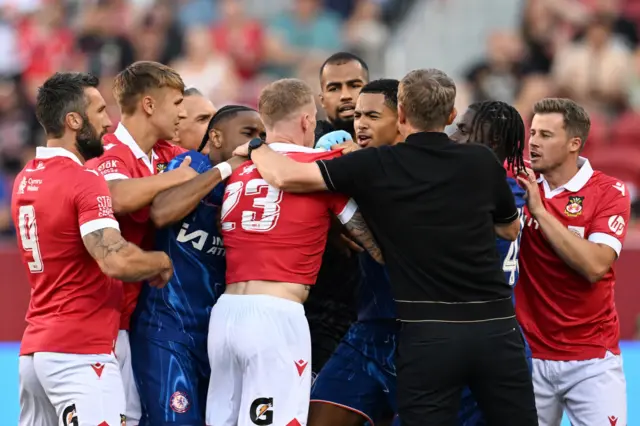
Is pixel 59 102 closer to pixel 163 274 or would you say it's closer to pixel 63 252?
pixel 63 252

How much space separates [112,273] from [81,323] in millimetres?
403

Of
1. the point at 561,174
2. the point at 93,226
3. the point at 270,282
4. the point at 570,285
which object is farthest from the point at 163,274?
the point at 561,174

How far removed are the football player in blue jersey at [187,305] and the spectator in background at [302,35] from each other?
884cm

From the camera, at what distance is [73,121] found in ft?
18.9

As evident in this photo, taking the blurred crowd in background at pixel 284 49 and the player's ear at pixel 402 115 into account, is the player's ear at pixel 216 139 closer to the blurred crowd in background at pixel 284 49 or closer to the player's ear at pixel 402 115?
the player's ear at pixel 402 115

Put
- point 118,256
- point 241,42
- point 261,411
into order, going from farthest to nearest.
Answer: point 241,42
point 261,411
point 118,256

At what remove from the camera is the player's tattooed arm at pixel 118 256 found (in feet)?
17.7

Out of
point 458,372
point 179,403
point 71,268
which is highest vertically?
point 71,268

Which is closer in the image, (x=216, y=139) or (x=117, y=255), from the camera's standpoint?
(x=117, y=255)

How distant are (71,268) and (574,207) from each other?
118 inches

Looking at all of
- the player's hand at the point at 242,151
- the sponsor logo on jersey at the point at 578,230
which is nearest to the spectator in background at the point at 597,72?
the sponsor logo on jersey at the point at 578,230

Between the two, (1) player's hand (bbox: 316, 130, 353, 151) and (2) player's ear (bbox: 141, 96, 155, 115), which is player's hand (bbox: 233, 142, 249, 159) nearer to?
(1) player's hand (bbox: 316, 130, 353, 151)

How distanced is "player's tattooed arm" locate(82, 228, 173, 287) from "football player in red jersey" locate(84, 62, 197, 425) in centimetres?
39

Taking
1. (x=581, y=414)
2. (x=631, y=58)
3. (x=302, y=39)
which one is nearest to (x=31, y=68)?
(x=302, y=39)
